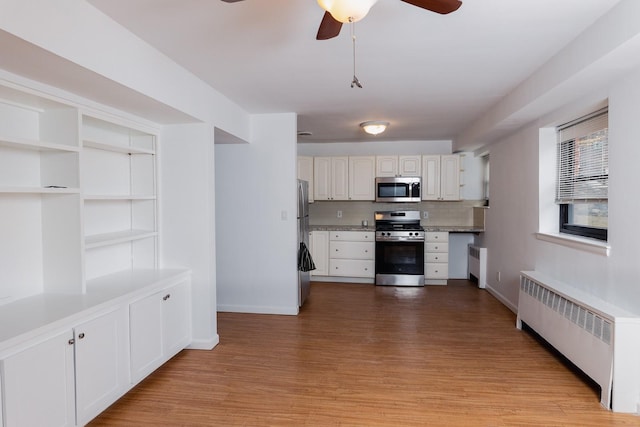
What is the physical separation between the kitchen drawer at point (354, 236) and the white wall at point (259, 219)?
5.50 feet

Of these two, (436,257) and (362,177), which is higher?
(362,177)

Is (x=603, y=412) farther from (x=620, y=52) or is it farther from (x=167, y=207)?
(x=167, y=207)

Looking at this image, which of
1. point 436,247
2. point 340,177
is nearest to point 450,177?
point 436,247

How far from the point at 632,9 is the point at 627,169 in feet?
3.39

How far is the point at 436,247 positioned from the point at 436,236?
6.8 inches

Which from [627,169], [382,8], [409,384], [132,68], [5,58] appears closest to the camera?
[5,58]

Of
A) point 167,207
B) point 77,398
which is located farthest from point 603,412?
point 167,207

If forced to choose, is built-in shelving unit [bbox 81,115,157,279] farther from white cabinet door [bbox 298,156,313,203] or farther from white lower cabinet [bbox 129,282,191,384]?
white cabinet door [bbox 298,156,313,203]

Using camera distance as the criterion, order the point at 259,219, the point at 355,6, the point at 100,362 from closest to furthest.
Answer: the point at 355,6 < the point at 100,362 < the point at 259,219

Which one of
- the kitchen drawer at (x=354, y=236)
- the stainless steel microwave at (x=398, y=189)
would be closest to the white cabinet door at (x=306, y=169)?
the kitchen drawer at (x=354, y=236)

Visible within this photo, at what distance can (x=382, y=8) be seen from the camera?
76.7 inches

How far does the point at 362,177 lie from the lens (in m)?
5.94

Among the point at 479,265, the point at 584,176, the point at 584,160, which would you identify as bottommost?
the point at 479,265

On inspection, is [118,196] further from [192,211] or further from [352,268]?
[352,268]
